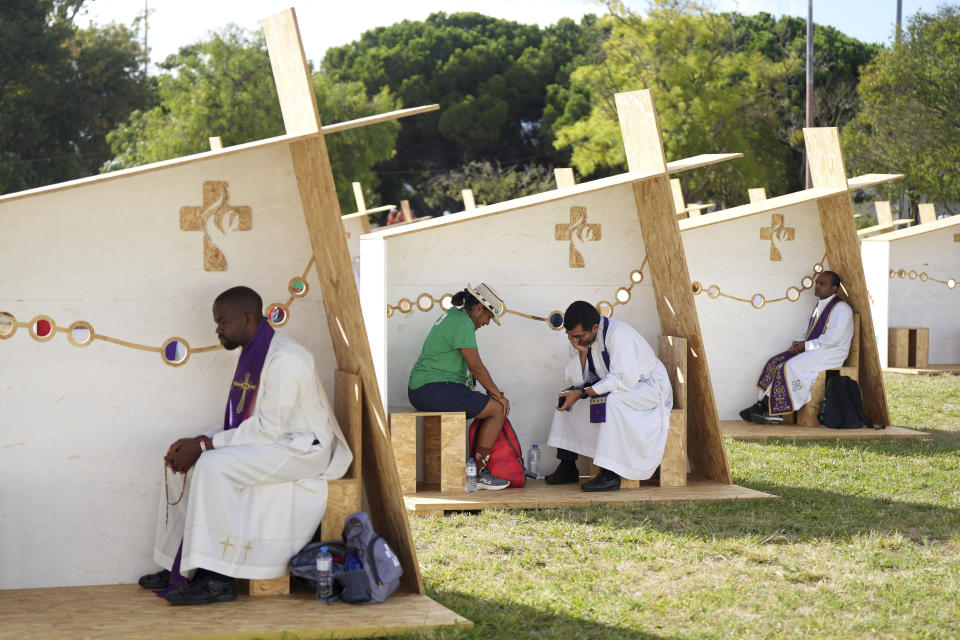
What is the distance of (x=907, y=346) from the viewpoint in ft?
52.1

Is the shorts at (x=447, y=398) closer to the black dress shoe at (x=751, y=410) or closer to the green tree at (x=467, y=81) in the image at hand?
the black dress shoe at (x=751, y=410)

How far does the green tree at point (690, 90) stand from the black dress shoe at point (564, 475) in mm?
23101

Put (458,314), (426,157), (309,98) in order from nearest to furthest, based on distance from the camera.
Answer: (309,98) < (458,314) < (426,157)

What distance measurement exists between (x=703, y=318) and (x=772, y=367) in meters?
0.85

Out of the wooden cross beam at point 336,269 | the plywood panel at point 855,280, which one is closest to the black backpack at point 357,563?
the wooden cross beam at point 336,269

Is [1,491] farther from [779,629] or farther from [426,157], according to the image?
[426,157]

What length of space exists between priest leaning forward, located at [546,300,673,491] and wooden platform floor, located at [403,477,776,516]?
0.17 m

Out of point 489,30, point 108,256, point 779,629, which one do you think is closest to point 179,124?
point 489,30

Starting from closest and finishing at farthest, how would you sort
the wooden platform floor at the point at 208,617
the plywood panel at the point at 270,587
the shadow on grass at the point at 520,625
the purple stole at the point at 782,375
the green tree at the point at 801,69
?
1. the wooden platform floor at the point at 208,617
2. the shadow on grass at the point at 520,625
3. the plywood panel at the point at 270,587
4. the purple stole at the point at 782,375
5. the green tree at the point at 801,69

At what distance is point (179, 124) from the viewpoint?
30281 mm

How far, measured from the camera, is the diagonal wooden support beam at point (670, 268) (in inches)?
320

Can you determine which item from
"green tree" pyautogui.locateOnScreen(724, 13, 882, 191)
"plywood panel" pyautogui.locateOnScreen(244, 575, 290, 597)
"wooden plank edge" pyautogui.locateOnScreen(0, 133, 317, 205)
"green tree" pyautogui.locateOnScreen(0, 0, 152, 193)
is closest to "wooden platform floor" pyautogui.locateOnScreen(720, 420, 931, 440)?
"plywood panel" pyautogui.locateOnScreen(244, 575, 290, 597)

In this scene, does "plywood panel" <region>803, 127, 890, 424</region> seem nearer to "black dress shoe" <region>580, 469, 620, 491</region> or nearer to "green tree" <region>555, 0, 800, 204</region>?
"black dress shoe" <region>580, 469, 620, 491</region>

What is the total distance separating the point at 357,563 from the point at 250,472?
26.1 inches
